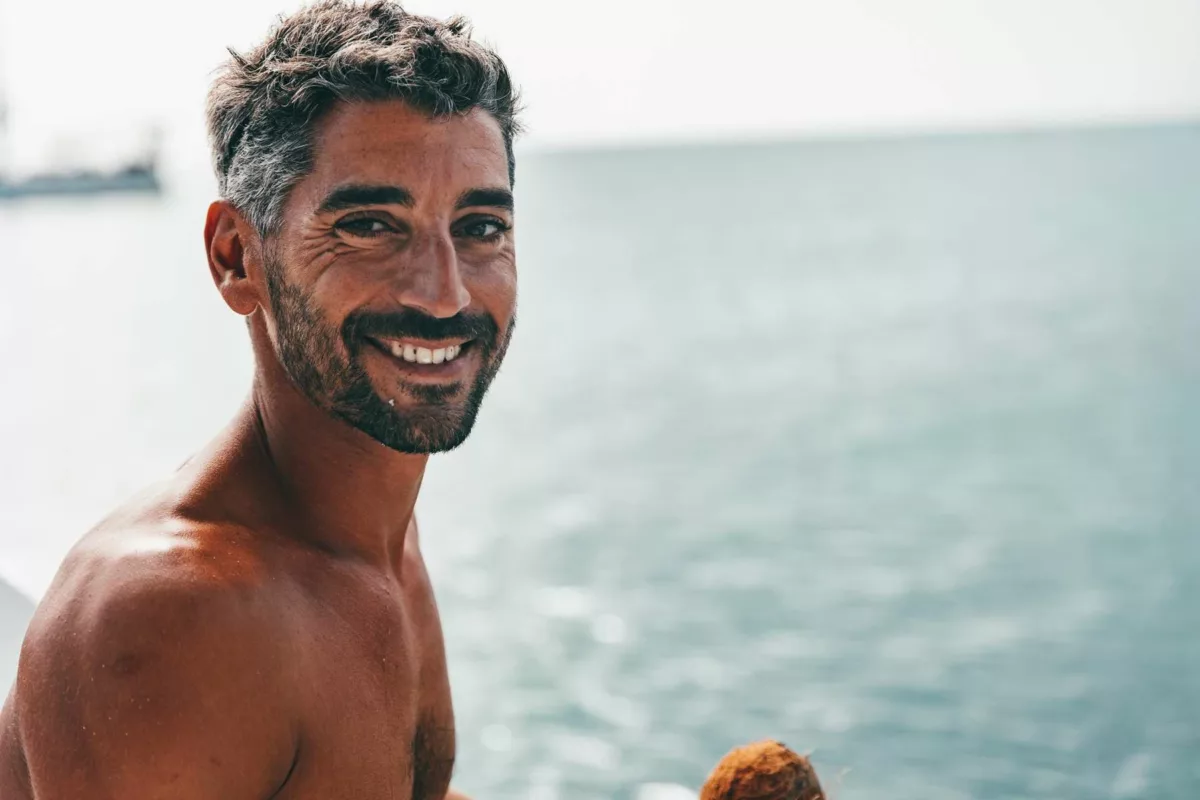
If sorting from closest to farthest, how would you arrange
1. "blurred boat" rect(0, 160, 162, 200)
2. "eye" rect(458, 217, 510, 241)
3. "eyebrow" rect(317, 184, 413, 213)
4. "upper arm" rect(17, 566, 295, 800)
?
1. "upper arm" rect(17, 566, 295, 800)
2. "eyebrow" rect(317, 184, 413, 213)
3. "eye" rect(458, 217, 510, 241)
4. "blurred boat" rect(0, 160, 162, 200)

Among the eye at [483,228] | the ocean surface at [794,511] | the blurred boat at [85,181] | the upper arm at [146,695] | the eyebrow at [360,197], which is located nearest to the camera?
the upper arm at [146,695]

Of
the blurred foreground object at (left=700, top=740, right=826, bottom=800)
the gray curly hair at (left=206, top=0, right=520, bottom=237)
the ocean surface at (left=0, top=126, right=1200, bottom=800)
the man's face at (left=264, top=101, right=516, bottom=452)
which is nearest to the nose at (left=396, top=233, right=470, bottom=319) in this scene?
the man's face at (left=264, top=101, right=516, bottom=452)

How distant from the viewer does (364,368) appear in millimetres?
1993

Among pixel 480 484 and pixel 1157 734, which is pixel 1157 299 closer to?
pixel 480 484

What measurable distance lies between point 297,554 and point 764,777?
77 cm

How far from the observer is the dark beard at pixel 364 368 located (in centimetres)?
196

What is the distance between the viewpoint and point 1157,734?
12680mm

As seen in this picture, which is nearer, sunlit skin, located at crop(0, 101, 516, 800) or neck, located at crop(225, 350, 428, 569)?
sunlit skin, located at crop(0, 101, 516, 800)

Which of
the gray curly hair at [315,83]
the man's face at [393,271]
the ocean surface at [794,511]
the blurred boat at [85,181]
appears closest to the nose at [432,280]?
the man's face at [393,271]

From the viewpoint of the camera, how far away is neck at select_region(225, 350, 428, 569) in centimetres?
212

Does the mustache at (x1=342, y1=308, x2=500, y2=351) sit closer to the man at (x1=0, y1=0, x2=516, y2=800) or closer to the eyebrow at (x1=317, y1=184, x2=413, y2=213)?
the man at (x1=0, y1=0, x2=516, y2=800)

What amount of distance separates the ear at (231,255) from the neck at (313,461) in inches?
4.2

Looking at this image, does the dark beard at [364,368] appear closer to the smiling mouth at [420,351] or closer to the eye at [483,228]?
the smiling mouth at [420,351]

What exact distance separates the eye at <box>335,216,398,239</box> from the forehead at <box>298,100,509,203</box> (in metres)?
0.05
